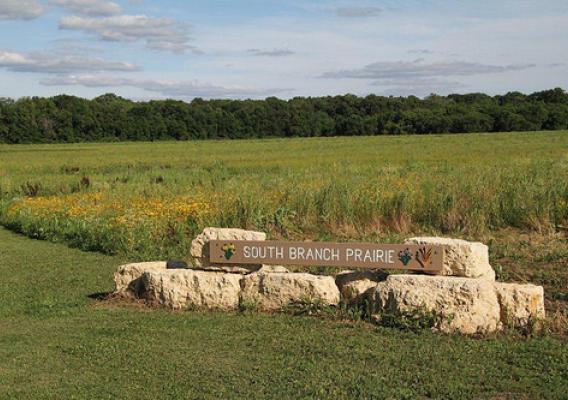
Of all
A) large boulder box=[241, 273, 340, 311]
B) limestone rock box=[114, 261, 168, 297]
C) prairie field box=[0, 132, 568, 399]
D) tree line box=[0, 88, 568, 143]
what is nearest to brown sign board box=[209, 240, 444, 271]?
large boulder box=[241, 273, 340, 311]

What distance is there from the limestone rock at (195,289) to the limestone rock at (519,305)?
9.97 feet

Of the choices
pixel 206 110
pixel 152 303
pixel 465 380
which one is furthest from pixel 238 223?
pixel 206 110

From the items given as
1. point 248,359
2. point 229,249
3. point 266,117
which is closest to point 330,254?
point 229,249

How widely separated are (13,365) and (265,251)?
317cm

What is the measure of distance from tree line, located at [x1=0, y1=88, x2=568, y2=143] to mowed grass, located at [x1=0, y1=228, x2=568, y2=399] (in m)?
80.0

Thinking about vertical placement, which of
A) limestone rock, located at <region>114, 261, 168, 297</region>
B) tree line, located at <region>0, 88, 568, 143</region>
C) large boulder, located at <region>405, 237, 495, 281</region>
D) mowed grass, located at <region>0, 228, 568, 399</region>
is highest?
tree line, located at <region>0, 88, 568, 143</region>

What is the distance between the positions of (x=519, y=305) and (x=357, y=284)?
1815 millimetres

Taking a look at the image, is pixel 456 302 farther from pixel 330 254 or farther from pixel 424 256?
pixel 330 254

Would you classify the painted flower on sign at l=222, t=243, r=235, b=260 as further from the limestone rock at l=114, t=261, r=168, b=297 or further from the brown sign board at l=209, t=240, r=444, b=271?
the limestone rock at l=114, t=261, r=168, b=297

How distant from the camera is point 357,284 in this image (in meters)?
8.15

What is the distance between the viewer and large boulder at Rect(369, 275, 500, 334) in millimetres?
7090

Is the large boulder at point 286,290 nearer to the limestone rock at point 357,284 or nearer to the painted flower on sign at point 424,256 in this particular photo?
the limestone rock at point 357,284

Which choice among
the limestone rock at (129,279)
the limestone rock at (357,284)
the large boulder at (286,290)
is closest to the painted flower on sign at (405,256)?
the limestone rock at (357,284)

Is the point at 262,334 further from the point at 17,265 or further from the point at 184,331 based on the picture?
the point at 17,265
